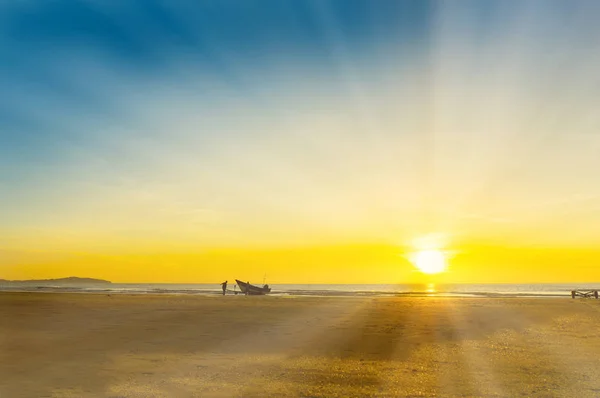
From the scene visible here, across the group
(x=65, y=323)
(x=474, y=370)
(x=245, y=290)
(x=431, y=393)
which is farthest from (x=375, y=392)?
(x=245, y=290)

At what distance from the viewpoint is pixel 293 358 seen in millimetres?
17344

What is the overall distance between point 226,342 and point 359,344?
576cm

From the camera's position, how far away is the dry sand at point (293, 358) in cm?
1282

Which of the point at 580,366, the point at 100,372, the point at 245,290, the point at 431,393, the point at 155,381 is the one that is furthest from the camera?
Answer: the point at 245,290

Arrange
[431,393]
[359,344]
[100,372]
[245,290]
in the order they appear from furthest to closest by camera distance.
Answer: [245,290]
[359,344]
[100,372]
[431,393]

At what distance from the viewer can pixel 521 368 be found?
51.2ft

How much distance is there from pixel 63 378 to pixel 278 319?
18261mm

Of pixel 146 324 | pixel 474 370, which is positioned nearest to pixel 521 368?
pixel 474 370

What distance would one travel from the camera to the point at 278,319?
3120 centimetres

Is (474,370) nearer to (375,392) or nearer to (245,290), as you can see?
(375,392)

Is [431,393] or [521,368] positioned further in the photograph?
[521,368]

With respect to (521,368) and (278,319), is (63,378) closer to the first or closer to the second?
(521,368)

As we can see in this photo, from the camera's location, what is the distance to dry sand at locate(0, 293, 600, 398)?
12.8m

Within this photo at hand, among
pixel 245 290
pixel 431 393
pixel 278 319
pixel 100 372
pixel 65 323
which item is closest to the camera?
pixel 431 393
